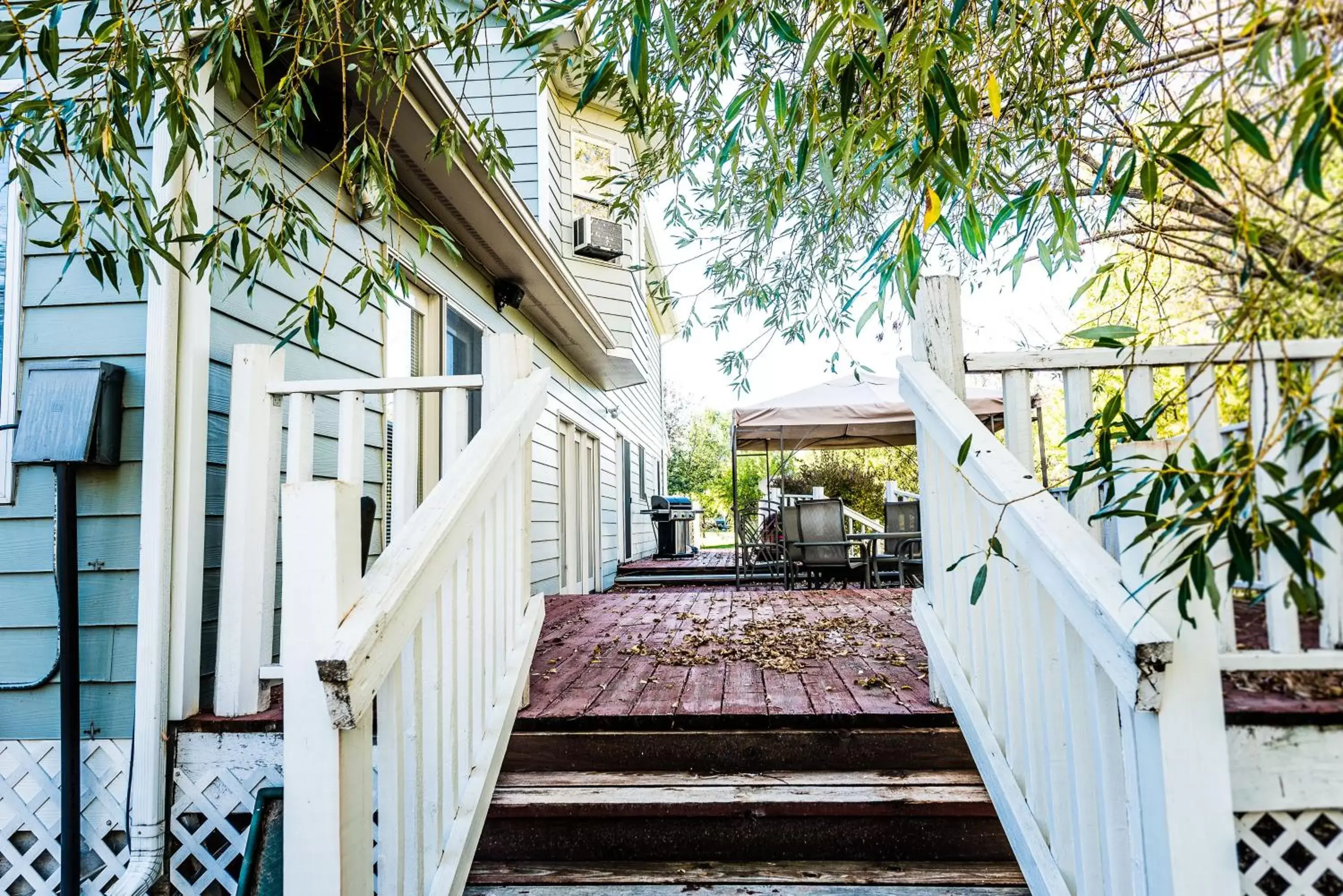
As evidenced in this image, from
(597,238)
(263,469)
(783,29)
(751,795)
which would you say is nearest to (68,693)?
(263,469)

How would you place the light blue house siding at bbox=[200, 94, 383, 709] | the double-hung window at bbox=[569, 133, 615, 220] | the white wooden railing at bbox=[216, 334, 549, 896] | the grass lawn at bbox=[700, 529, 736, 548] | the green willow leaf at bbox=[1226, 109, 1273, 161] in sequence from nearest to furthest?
the green willow leaf at bbox=[1226, 109, 1273, 161] < the white wooden railing at bbox=[216, 334, 549, 896] < the light blue house siding at bbox=[200, 94, 383, 709] < the double-hung window at bbox=[569, 133, 615, 220] < the grass lawn at bbox=[700, 529, 736, 548]

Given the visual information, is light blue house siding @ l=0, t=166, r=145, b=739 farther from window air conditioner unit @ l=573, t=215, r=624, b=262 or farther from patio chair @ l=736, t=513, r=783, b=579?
patio chair @ l=736, t=513, r=783, b=579

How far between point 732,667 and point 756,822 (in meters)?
0.96

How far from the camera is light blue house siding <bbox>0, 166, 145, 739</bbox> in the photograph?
6.96ft

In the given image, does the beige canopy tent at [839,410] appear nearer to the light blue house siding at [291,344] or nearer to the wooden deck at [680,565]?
the wooden deck at [680,565]

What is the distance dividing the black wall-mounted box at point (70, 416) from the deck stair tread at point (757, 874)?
1.54m

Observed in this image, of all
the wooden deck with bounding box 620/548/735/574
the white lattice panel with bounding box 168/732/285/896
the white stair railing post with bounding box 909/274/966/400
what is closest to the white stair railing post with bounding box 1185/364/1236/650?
the white stair railing post with bounding box 909/274/966/400

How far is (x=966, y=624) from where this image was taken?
6.49ft

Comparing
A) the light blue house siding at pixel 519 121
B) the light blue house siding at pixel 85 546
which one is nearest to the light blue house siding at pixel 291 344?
the light blue house siding at pixel 85 546

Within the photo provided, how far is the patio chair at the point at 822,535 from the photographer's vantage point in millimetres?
6539

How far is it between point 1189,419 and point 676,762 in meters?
1.54

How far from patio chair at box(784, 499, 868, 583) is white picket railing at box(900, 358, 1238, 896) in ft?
14.7

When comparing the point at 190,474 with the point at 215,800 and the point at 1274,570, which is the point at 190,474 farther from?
the point at 1274,570

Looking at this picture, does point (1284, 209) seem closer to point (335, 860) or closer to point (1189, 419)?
point (1189, 419)
